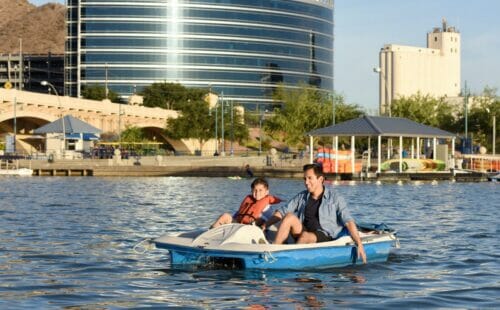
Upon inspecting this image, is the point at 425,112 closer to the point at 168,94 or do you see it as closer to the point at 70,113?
the point at 70,113

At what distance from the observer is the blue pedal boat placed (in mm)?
18609

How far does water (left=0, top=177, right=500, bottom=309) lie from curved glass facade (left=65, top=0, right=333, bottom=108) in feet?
463

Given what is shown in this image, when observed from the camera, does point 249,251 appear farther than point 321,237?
No

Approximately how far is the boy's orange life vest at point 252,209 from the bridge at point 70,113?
→ 8899cm

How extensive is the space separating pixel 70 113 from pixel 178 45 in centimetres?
6391

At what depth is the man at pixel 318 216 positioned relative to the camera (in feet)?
63.5

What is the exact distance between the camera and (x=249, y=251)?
1845 cm

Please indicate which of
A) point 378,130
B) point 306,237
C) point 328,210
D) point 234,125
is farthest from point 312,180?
point 234,125

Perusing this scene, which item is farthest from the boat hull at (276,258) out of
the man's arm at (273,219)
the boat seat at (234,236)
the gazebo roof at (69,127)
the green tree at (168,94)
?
the green tree at (168,94)

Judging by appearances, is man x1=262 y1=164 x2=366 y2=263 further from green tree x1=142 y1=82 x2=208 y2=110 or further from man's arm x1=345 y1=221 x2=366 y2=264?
green tree x1=142 y1=82 x2=208 y2=110

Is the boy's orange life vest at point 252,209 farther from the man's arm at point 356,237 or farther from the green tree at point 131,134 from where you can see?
the green tree at point 131,134

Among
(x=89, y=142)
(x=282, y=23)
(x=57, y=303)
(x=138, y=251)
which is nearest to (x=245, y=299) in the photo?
(x=57, y=303)

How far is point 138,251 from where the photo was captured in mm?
23734

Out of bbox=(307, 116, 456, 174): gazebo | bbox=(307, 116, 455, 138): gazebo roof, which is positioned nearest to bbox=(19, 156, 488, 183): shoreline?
bbox=(307, 116, 455, 138): gazebo roof
